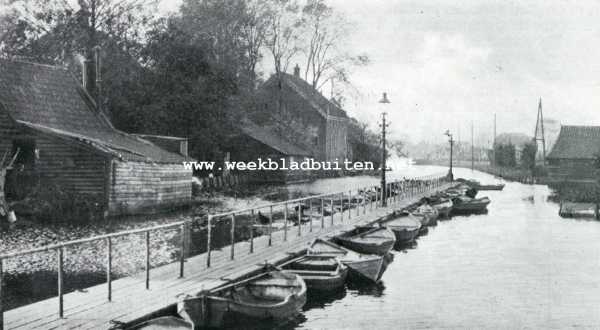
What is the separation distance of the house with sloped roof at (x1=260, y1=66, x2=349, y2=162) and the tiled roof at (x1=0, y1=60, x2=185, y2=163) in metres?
32.5

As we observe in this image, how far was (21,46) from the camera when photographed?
46875mm

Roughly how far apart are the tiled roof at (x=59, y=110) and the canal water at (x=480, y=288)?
14.6m

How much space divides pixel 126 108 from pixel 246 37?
25.3 metres

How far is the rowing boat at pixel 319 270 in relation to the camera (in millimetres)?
13906

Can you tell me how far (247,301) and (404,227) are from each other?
1332cm

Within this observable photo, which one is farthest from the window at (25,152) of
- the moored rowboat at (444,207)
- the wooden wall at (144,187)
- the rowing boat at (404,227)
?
the moored rowboat at (444,207)

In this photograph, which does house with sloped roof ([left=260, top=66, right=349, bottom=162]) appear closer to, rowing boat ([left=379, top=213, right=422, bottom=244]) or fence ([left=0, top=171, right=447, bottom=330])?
fence ([left=0, top=171, right=447, bottom=330])

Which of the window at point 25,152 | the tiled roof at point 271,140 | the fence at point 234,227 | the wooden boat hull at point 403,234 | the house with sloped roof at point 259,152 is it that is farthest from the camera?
the tiled roof at point 271,140

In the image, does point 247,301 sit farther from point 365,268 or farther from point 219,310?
point 365,268

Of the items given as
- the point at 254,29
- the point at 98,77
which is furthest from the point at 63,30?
the point at 254,29

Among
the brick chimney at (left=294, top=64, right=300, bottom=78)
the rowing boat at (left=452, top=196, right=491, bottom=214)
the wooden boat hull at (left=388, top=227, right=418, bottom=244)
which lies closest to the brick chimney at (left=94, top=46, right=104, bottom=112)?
the wooden boat hull at (left=388, top=227, right=418, bottom=244)

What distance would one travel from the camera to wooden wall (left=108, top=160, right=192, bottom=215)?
27672 mm

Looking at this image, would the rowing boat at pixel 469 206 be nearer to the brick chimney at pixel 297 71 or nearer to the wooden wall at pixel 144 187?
the wooden wall at pixel 144 187

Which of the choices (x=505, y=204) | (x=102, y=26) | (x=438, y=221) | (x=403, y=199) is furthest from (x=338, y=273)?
(x=102, y=26)
